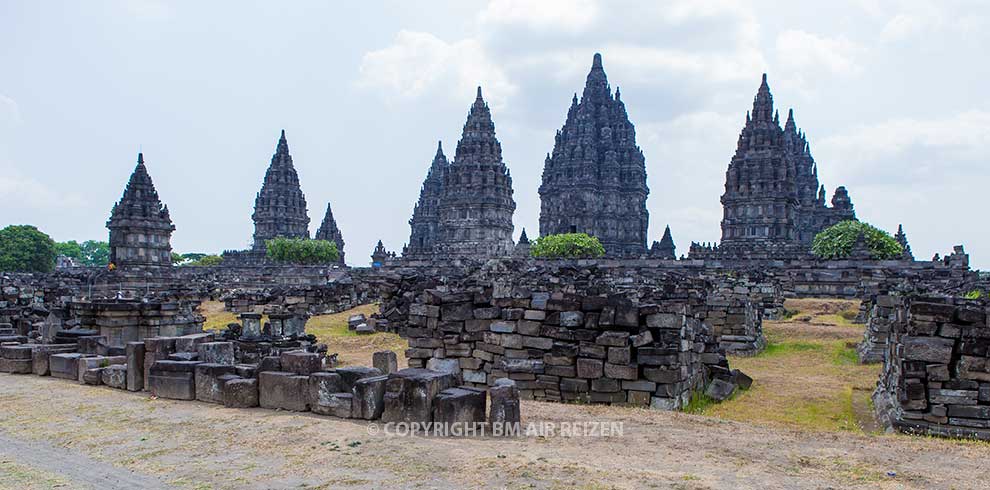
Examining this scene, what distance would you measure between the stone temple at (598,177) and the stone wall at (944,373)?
214 ft

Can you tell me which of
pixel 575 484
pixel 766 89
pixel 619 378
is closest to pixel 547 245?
pixel 766 89

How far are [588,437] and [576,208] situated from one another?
69.7 metres

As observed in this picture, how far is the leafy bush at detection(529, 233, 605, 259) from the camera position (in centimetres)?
5922

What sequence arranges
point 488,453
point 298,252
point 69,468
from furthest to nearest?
point 298,252 → point 488,453 → point 69,468

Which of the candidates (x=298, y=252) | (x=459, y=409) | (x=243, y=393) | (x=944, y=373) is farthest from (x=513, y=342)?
(x=298, y=252)

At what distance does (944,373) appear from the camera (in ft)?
31.3

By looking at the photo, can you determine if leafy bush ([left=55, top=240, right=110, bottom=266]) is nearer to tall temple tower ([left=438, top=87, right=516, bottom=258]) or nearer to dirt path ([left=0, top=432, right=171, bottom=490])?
tall temple tower ([left=438, top=87, right=516, bottom=258])

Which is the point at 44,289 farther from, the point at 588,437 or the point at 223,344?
the point at 588,437

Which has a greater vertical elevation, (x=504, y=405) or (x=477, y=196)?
(x=477, y=196)

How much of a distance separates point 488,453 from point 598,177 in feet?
243

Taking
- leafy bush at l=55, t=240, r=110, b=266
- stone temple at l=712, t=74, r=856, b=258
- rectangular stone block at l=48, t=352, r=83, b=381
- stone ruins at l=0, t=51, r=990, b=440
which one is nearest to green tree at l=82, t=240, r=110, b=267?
leafy bush at l=55, t=240, r=110, b=266

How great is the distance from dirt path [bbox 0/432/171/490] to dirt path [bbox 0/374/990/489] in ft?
0.35

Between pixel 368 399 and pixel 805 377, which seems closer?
pixel 368 399

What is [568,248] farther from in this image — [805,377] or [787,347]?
[805,377]
